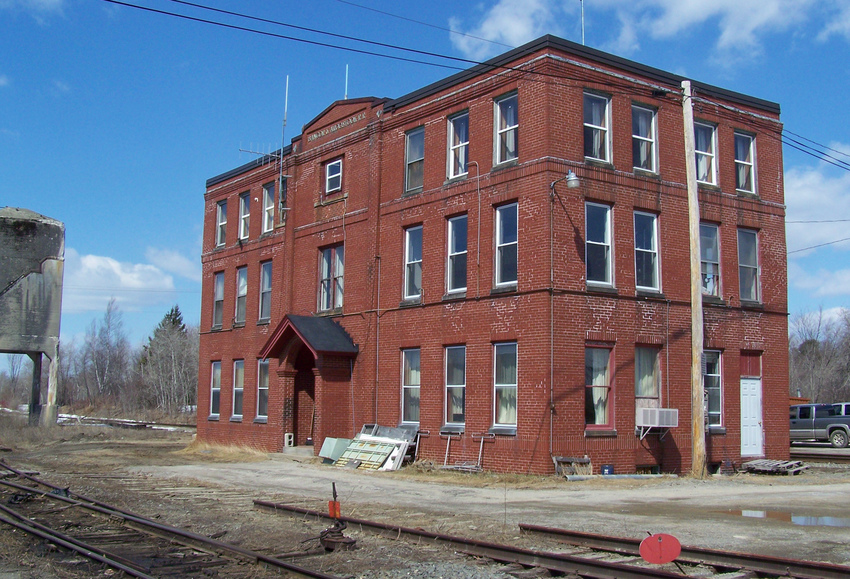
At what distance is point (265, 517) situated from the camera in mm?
12680

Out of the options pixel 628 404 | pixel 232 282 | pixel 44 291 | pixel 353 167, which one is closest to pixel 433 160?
pixel 353 167

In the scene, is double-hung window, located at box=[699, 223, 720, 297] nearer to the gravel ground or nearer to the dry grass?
the gravel ground

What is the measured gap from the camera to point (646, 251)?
2059 centimetres

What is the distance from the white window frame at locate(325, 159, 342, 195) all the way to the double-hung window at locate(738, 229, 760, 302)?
471 inches

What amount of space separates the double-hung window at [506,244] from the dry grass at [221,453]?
9.67 meters

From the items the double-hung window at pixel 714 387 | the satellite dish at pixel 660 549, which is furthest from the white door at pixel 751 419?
the satellite dish at pixel 660 549

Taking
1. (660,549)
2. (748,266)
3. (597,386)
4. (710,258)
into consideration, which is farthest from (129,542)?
(748,266)

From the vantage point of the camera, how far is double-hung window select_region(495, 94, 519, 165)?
20484 mm

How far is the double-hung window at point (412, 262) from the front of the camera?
22875mm

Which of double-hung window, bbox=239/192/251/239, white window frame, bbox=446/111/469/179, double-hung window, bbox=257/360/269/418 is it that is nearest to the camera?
white window frame, bbox=446/111/469/179

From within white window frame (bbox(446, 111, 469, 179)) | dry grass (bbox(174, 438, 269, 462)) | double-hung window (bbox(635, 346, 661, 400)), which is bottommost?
dry grass (bbox(174, 438, 269, 462))

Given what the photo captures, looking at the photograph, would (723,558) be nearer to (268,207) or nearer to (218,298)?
(268,207)

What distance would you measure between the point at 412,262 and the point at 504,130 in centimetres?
461

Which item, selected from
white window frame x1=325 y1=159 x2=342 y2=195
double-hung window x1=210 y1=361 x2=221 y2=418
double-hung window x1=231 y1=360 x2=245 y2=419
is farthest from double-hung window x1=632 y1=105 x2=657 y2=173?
double-hung window x1=210 y1=361 x2=221 y2=418
